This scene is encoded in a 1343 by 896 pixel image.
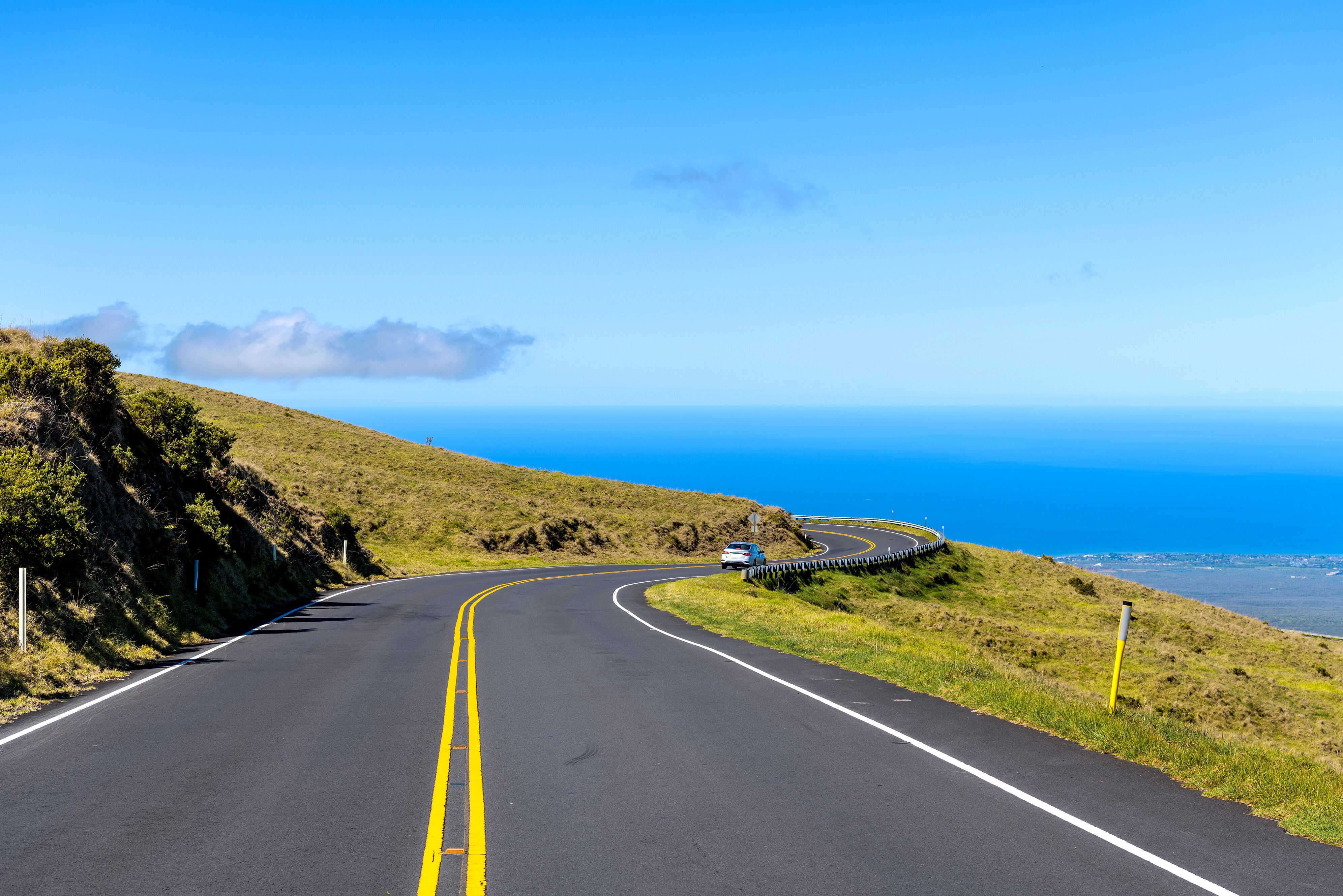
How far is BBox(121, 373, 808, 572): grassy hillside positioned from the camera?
2258 inches

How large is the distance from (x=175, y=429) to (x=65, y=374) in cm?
876

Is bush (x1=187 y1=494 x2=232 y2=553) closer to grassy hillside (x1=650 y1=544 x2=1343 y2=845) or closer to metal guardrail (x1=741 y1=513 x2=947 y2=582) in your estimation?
grassy hillside (x1=650 y1=544 x2=1343 y2=845)

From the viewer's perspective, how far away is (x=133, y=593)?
18.8 m

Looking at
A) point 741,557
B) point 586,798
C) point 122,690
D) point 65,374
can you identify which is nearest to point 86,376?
point 65,374

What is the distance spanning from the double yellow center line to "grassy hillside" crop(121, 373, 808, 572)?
33.7 meters

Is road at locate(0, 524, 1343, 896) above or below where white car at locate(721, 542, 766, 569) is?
below

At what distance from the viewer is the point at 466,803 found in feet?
24.7

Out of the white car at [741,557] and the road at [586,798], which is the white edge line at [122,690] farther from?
the white car at [741,557]

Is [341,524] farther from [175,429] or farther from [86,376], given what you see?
[86,376]

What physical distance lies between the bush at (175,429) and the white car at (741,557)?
28347mm

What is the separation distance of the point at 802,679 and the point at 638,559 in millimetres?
49051

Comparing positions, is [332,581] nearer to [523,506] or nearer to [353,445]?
[523,506]

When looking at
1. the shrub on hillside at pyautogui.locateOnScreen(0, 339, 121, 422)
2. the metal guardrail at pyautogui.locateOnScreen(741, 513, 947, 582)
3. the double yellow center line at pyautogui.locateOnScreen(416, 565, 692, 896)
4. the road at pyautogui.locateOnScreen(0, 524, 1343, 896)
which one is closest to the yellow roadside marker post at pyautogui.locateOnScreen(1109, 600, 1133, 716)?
the road at pyautogui.locateOnScreen(0, 524, 1343, 896)

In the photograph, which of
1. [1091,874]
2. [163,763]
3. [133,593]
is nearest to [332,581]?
[133,593]
